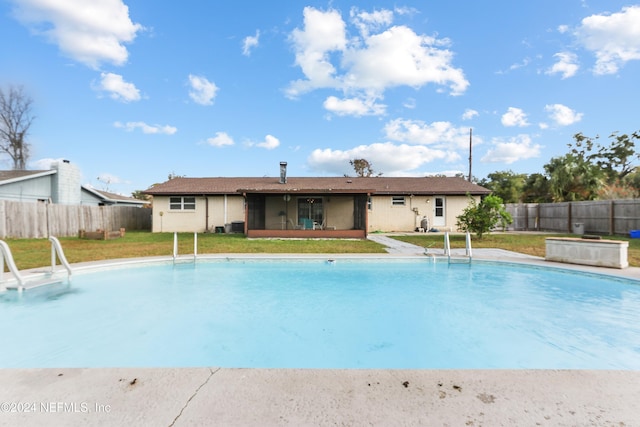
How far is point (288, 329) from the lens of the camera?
499 cm

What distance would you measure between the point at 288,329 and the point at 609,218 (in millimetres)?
20328

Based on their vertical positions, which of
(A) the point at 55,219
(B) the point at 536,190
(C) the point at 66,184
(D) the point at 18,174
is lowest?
(A) the point at 55,219

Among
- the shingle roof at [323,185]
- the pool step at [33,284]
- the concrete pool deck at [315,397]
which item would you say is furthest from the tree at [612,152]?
the pool step at [33,284]

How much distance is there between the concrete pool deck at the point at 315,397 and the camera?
74.6 inches

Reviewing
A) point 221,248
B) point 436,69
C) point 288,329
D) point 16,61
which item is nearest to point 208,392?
point 288,329

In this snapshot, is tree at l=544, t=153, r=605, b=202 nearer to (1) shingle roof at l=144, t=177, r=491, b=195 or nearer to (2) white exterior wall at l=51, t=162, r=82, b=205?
(1) shingle roof at l=144, t=177, r=491, b=195

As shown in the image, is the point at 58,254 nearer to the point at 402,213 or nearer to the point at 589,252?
the point at 589,252

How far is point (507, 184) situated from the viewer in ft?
113

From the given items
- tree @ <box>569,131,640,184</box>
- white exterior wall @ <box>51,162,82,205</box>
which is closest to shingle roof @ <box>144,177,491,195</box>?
white exterior wall @ <box>51,162,82,205</box>

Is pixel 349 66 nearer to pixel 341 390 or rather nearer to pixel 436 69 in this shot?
pixel 436 69

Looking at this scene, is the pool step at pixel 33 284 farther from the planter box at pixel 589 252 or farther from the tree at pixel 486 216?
the tree at pixel 486 216

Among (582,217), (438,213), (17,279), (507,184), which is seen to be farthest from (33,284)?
(507,184)

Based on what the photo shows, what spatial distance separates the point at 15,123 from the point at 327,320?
33.4 meters

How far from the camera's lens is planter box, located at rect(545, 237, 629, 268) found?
25.6 feet
